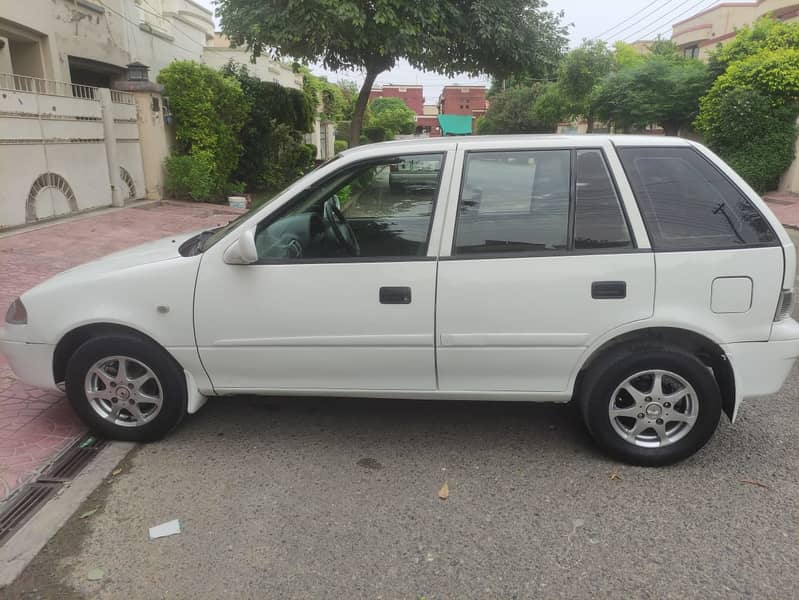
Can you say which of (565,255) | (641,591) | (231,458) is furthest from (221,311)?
(641,591)

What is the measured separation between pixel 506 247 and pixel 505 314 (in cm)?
37

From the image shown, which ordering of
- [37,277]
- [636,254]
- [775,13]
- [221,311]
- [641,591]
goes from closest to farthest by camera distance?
[641,591] → [636,254] → [221,311] → [37,277] → [775,13]

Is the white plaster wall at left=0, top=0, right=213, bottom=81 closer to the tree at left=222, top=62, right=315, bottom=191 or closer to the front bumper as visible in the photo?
the tree at left=222, top=62, right=315, bottom=191

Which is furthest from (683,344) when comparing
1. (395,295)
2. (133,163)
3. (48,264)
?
(133,163)

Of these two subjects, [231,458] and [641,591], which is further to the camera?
[231,458]

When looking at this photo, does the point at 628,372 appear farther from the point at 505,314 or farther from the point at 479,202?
the point at 479,202

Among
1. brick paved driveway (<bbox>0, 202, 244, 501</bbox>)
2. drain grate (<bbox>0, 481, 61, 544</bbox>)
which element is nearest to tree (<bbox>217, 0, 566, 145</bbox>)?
brick paved driveway (<bbox>0, 202, 244, 501</bbox>)

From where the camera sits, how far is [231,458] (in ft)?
11.8

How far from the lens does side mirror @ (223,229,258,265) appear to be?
3.26 metres

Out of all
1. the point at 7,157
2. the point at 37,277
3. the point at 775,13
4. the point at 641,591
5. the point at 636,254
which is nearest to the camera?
the point at 641,591

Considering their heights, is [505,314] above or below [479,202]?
below

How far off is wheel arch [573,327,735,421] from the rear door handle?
23 cm

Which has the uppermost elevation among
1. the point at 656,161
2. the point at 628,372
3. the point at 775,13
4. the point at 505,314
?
the point at 775,13

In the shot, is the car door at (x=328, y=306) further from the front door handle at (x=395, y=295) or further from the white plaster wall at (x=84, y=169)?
the white plaster wall at (x=84, y=169)
